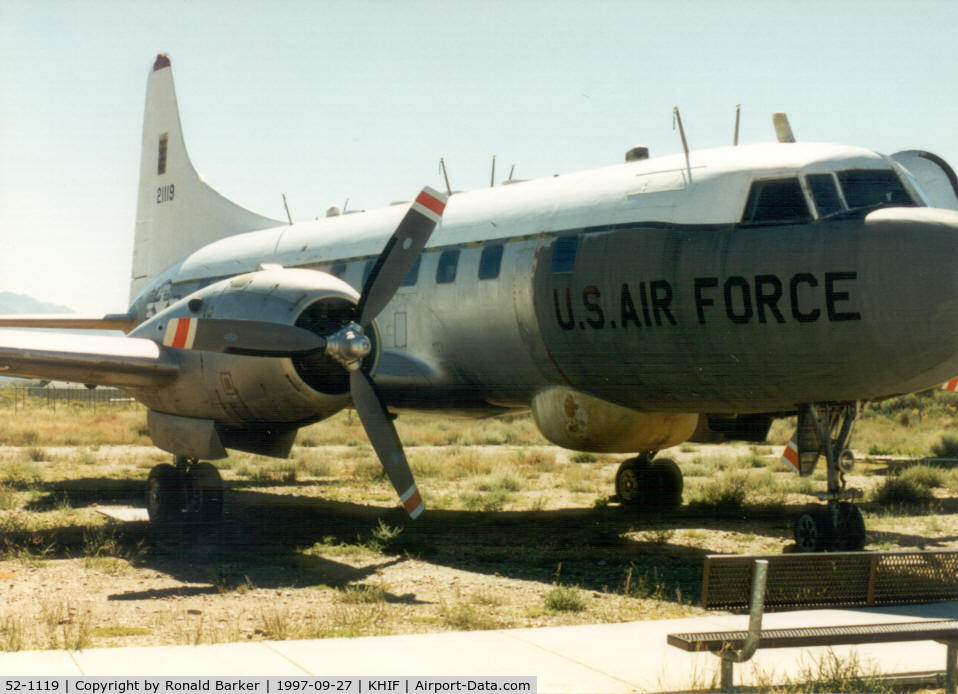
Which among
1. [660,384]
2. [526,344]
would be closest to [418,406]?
[526,344]

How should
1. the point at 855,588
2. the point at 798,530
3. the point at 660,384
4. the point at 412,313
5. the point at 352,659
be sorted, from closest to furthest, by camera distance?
the point at 352,659 → the point at 855,588 → the point at 798,530 → the point at 660,384 → the point at 412,313

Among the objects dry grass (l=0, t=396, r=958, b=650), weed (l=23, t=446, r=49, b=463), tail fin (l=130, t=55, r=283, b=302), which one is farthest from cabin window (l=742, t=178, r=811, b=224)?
weed (l=23, t=446, r=49, b=463)

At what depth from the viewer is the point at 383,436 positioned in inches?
482

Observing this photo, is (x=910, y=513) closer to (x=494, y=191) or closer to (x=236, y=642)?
(x=494, y=191)

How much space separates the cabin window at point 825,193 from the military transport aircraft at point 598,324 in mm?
24

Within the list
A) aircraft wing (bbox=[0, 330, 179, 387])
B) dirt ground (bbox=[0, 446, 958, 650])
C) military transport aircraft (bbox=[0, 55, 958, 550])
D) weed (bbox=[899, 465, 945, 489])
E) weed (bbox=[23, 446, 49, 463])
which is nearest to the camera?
dirt ground (bbox=[0, 446, 958, 650])

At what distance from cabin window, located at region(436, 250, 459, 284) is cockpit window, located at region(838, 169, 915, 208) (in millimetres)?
5254

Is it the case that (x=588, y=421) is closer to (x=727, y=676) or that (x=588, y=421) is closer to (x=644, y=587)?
(x=644, y=587)

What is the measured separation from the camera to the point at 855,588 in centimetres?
698

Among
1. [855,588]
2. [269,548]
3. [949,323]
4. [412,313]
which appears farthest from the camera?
[412,313]

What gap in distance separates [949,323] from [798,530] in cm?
272

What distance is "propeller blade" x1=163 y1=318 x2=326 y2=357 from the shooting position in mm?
11672

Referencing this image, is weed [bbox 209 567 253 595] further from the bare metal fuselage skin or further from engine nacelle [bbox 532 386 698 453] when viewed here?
engine nacelle [bbox 532 386 698 453]
